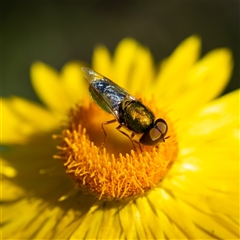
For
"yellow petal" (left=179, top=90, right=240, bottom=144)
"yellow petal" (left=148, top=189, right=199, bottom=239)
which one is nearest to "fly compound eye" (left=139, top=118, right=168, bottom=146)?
"yellow petal" (left=148, top=189, right=199, bottom=239)

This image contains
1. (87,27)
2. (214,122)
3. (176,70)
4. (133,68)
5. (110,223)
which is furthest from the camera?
(87,27)

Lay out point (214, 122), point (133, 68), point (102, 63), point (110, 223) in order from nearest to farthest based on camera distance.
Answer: point (110, 223) → point (214, 122) → point (133, 68) → point (102, 63)

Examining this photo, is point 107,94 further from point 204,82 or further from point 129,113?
point 204,82

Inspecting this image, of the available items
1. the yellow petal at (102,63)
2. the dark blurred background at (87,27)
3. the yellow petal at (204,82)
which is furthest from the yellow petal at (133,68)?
the dark blurred background at (87,27)

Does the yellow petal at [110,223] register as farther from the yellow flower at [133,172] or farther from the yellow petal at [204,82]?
the yellow petal at [204,82]

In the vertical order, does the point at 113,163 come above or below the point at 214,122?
above

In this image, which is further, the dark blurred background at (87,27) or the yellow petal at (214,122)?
the dark blurred background at (87,27)

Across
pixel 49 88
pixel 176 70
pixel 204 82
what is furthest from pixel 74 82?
pixel 204 82

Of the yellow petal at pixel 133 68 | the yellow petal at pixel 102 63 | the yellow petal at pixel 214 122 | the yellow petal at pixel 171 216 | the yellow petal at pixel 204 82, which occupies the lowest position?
the yellow petal at pixel 171 216
